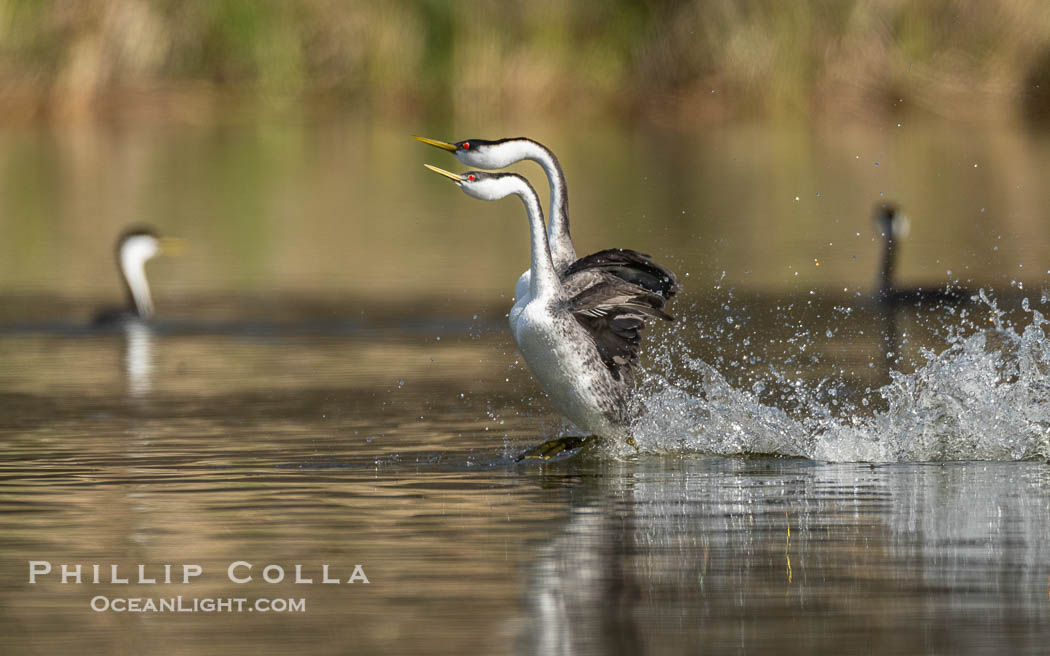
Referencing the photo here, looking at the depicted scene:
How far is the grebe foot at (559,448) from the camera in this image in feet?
31.6

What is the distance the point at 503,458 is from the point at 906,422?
1.76 meters

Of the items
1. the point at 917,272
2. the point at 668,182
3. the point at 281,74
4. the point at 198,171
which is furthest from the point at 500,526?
the point at 281,74

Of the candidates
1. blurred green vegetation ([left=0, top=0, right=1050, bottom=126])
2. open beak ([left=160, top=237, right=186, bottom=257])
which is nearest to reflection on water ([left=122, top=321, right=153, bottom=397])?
open beak ([left=160, top=237, right=186, bottom=257])

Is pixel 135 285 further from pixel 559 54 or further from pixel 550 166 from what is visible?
pixel 559 54

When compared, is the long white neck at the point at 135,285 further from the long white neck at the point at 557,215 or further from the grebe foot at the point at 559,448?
the grebe foot at the point at 559,448

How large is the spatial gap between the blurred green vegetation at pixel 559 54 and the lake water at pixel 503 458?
13648 millimetres

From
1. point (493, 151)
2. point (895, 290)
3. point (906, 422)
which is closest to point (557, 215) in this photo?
point (493, 151)

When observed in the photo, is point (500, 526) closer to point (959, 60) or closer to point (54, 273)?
point (54, 273)

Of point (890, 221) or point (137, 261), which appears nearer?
point (137, 261)

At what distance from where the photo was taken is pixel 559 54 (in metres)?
35.5

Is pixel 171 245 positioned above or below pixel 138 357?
above

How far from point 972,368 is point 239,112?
32.7 m

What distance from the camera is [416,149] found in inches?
1394

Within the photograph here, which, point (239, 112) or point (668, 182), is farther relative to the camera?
point (239, 112)
